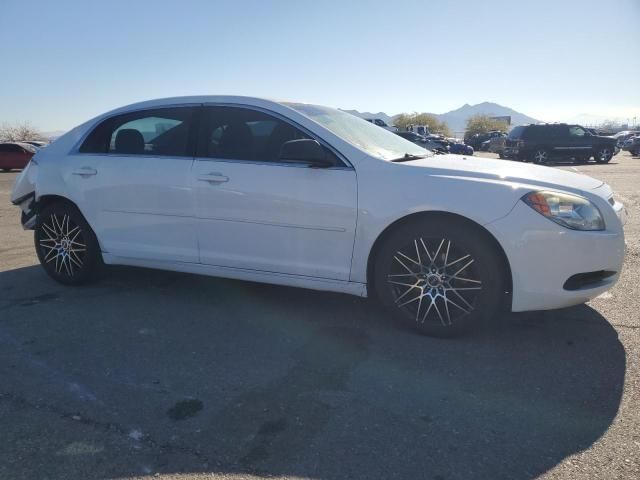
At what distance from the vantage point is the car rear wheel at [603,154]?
2420 cm

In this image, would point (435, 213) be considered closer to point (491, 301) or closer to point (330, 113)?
point (491, 301)

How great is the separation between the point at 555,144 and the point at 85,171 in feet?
75.8

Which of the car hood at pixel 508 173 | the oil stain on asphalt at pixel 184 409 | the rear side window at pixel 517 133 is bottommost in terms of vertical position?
the oil stain on asphalt at pixel 184 409

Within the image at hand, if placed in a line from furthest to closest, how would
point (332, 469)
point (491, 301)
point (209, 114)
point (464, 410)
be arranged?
point (209, 114) → point (491, 301) → point (464, 410) → point (332, 469)

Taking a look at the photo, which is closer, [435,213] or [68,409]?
[68,409]

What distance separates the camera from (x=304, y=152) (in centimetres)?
370

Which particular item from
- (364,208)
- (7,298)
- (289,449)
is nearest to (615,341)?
(364,208)

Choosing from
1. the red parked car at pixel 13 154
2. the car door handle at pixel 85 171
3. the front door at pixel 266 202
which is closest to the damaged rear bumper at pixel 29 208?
the car door handle at pixel 85 171

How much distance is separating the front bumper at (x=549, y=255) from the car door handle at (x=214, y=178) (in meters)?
1.98

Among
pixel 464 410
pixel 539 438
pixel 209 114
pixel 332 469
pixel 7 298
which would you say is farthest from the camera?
pixel 7 298

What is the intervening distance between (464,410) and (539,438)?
39 cm

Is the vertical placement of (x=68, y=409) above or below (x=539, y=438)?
below

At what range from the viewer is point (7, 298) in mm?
4672

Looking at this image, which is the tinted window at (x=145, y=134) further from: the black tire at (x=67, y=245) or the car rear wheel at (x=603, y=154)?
the car rear wheel at (x=603, y=154)
